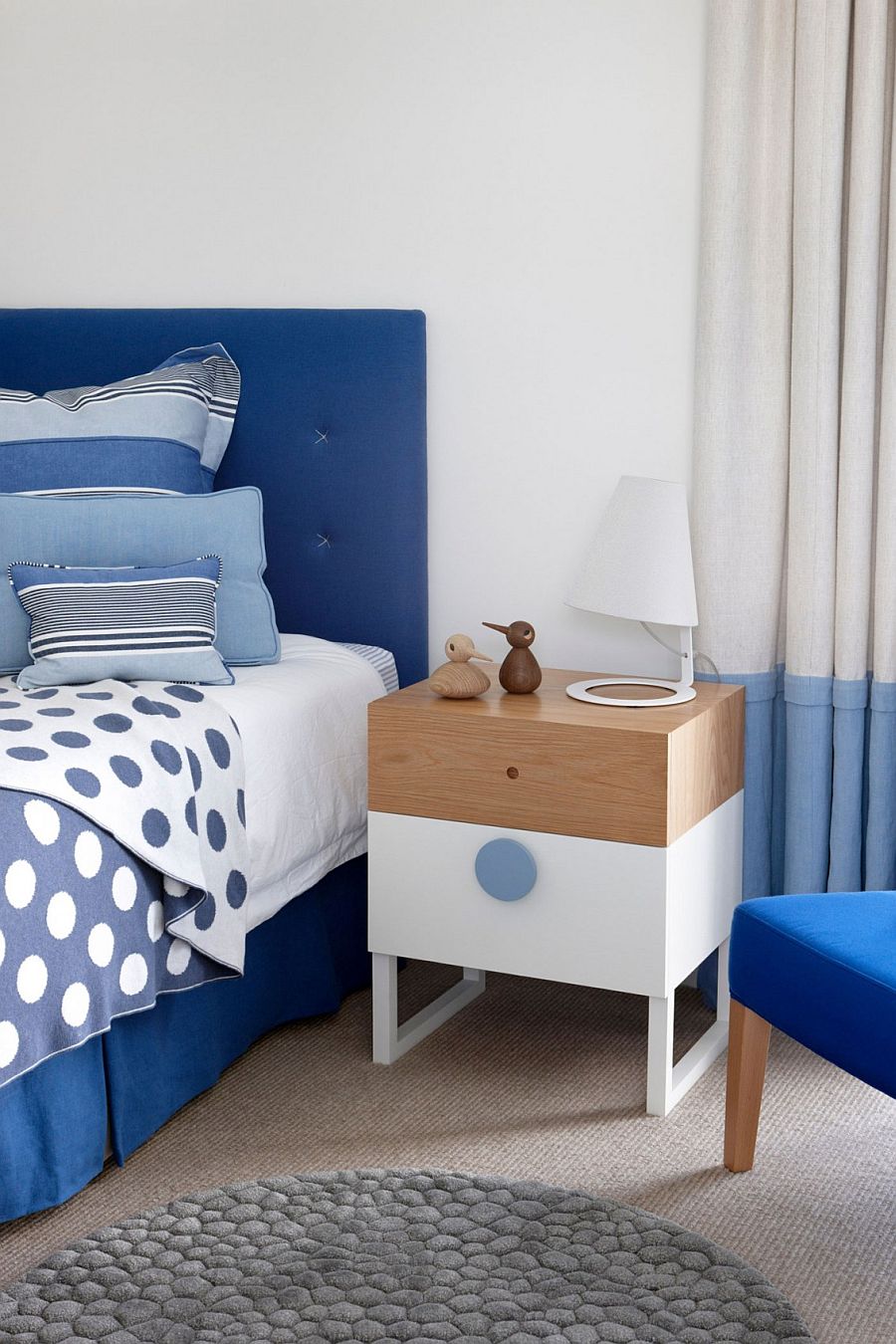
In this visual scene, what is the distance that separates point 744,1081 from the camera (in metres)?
1.88

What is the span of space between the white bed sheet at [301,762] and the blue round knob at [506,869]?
0.33 meters

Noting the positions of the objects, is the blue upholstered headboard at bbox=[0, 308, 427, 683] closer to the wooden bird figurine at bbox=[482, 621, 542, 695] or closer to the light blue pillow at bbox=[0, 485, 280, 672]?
the light blue pillow at bbox=[0, 485, 280, 672]

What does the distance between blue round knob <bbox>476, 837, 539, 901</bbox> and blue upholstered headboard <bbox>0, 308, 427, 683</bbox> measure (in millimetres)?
675

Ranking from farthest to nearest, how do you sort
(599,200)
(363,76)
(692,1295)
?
(363,76) < (599,200) < (692,1295)

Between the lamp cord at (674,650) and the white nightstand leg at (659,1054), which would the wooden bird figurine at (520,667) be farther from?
the white nightstand leg at (659,1054)

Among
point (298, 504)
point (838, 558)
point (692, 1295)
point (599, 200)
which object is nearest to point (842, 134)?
point (599, 200)

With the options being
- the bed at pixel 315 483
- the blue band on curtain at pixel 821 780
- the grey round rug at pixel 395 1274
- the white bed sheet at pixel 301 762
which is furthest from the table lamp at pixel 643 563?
the grey round rug at pixel 395 1274

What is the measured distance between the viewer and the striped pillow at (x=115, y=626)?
7.14 feet

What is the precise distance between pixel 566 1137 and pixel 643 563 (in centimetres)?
90

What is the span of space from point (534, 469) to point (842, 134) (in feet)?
2.61

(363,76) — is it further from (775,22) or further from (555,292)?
(775,22)

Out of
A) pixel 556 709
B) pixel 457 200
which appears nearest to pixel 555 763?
pixel 556 709

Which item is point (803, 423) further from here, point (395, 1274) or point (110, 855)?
point (395, 1274)

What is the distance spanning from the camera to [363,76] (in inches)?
105
